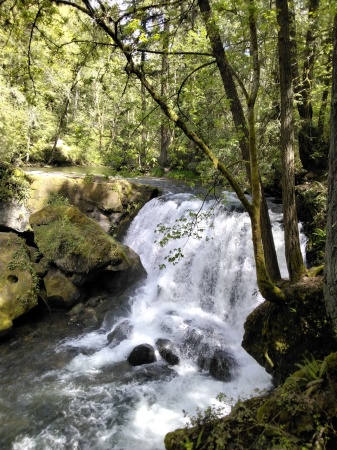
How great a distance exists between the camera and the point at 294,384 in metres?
2.92

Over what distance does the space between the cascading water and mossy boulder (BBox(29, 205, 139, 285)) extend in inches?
53.1

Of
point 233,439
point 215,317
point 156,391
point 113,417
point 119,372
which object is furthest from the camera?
point 215,317

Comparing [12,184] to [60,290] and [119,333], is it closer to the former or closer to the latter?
[60,290]

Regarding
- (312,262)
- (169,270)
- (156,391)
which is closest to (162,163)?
(169,270)

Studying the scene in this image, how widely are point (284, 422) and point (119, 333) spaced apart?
5.89 m

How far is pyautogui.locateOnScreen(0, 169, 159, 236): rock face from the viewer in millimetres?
11641

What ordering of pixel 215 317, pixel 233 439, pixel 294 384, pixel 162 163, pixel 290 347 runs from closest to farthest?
pixel 233 439, pixel 294 384, pixel 290 347, pixel 215 317, pixel 162 163

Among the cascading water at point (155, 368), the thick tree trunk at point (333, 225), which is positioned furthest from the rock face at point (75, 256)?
the thick tree trunk at point (333, 225)

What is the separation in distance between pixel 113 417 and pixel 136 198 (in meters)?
8.63

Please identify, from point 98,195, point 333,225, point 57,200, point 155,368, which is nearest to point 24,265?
point 57,200

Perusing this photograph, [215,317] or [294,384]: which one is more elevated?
[294,384]

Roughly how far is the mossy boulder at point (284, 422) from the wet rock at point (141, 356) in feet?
13.1

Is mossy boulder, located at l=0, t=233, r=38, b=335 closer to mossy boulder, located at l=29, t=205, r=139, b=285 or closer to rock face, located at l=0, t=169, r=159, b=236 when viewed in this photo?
mossy boulder, located at l=29, t=205, r=139, b=285

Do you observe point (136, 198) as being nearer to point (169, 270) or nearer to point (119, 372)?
point (169, 270)
